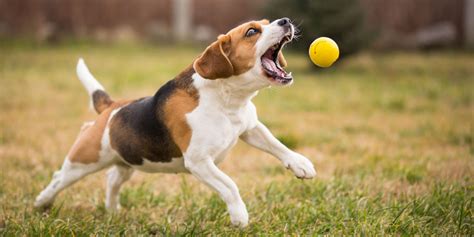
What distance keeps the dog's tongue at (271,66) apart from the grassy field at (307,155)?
997mm

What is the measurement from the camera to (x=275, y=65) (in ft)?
12.2

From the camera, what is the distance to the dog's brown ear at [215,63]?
3613mm

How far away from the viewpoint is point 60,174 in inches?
171

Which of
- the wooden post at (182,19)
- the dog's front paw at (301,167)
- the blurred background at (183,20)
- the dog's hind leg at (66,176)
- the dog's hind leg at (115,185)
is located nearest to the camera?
the dog's front paw at (301,167)

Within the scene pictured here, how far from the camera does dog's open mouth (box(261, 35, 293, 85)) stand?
3.60 metres

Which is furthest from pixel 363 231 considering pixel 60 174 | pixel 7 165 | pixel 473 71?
pixel 473 71

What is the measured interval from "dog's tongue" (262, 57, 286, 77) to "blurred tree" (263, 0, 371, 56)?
7.45m

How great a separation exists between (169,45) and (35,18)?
12.2 ft

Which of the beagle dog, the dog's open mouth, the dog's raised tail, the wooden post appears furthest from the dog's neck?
the wooden post

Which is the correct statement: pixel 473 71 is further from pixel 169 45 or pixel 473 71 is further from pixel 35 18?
pixel 35 18

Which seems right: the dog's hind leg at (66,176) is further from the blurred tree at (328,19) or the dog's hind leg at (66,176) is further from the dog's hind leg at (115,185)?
the blurred tree at (328,19)

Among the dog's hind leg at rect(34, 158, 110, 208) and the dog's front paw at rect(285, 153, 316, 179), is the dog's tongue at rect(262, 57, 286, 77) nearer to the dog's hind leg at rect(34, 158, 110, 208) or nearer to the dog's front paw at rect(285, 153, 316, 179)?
the dog's front paw at rect(285, 153, 316, 179)

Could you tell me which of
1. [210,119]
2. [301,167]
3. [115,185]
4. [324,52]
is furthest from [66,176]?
[324,52]

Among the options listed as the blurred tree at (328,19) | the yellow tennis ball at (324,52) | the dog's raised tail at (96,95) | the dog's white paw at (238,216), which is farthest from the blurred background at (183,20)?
the dog's white paw at (238,216)
